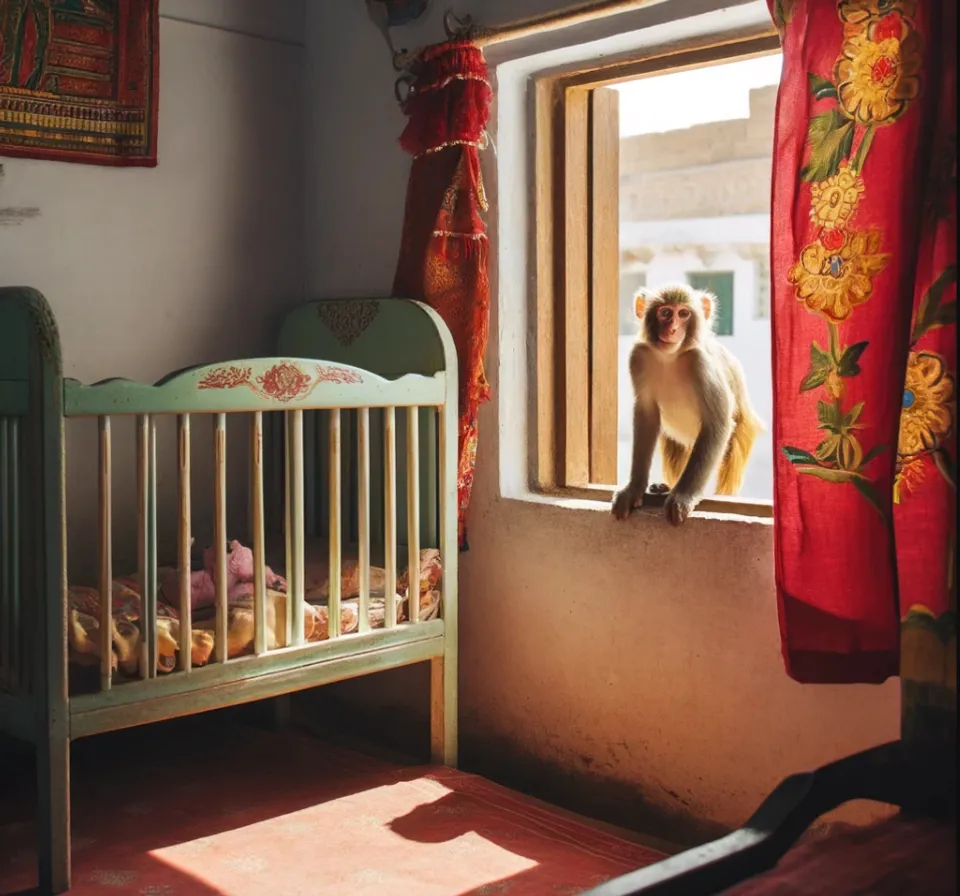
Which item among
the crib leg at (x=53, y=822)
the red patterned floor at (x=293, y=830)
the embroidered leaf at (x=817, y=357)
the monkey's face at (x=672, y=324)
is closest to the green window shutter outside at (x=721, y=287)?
the monkey's face at (x=672, y=324)

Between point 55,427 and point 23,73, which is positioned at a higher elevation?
point 23,73

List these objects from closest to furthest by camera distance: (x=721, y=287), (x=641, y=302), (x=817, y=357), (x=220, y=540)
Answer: (x=817, y=357) → (x=220, y=540) → (x=641, y=302) → (x=721, y=287)

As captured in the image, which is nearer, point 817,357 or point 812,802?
point 812,802

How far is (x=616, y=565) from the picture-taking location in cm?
249

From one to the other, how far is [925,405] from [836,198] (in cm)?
38

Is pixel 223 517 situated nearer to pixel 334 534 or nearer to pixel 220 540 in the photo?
pixel 220 540

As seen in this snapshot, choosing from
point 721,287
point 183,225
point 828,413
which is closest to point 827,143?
point 828,413

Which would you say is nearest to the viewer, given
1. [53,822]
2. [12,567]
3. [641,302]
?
[53,822]

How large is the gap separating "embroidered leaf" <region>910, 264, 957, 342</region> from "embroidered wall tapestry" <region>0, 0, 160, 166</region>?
1976 millimetres

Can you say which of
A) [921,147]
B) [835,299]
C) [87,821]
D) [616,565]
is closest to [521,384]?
[616,565]

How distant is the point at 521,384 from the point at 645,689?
2.60 ft

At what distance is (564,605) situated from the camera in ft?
8.56

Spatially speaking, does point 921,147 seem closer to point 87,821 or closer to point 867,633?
point 867,633

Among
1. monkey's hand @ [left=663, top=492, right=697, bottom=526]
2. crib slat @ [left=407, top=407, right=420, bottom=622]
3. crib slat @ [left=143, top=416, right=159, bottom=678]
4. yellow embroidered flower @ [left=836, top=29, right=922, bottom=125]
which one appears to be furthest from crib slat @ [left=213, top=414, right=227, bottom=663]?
yellow embroidered flower @ [left=836, top=29, right=922, bottom=125]
